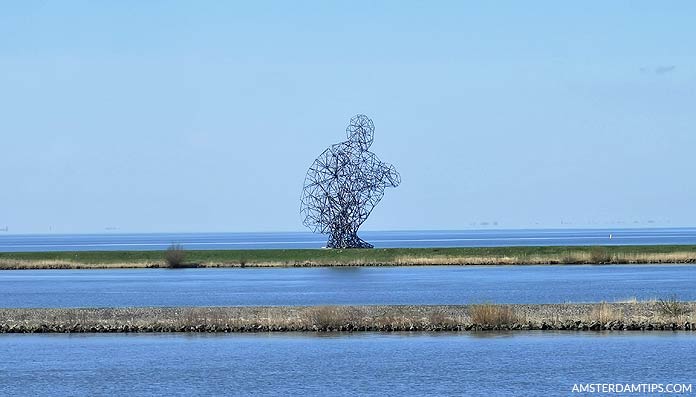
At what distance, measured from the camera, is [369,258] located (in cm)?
10669

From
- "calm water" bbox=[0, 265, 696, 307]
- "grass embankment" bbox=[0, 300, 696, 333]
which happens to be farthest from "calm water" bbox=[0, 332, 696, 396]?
"calm water" bbox=[0, 265, 696, 307]

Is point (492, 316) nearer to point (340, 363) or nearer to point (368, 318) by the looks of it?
point (368, 318)

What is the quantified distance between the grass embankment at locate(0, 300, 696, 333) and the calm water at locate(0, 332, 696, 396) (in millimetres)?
1170

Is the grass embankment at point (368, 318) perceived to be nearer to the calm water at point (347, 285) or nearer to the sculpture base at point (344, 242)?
the calm water at point (347, 285)

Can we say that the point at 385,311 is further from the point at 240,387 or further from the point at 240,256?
the point at 240,256

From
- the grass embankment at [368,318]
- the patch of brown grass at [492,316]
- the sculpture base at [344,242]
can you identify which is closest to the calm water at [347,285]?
the sculpture base at [344,242]

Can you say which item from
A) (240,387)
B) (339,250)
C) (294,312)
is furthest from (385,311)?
(339,250)

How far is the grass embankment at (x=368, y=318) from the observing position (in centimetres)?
4609

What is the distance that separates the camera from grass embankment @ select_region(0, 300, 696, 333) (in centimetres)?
4609

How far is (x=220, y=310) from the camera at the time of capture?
50.7 meters

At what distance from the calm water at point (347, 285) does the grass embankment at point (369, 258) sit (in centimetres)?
246

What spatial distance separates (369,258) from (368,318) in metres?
58.9

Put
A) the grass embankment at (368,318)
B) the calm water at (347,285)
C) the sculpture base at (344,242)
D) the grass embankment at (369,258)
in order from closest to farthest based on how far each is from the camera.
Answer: the grass embankment at (368,318) < the calm water at (347,285) < the grass embankment at (369,258) < the sculpture base at (344,242)

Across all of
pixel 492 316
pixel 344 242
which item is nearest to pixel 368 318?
pixel 492 316
